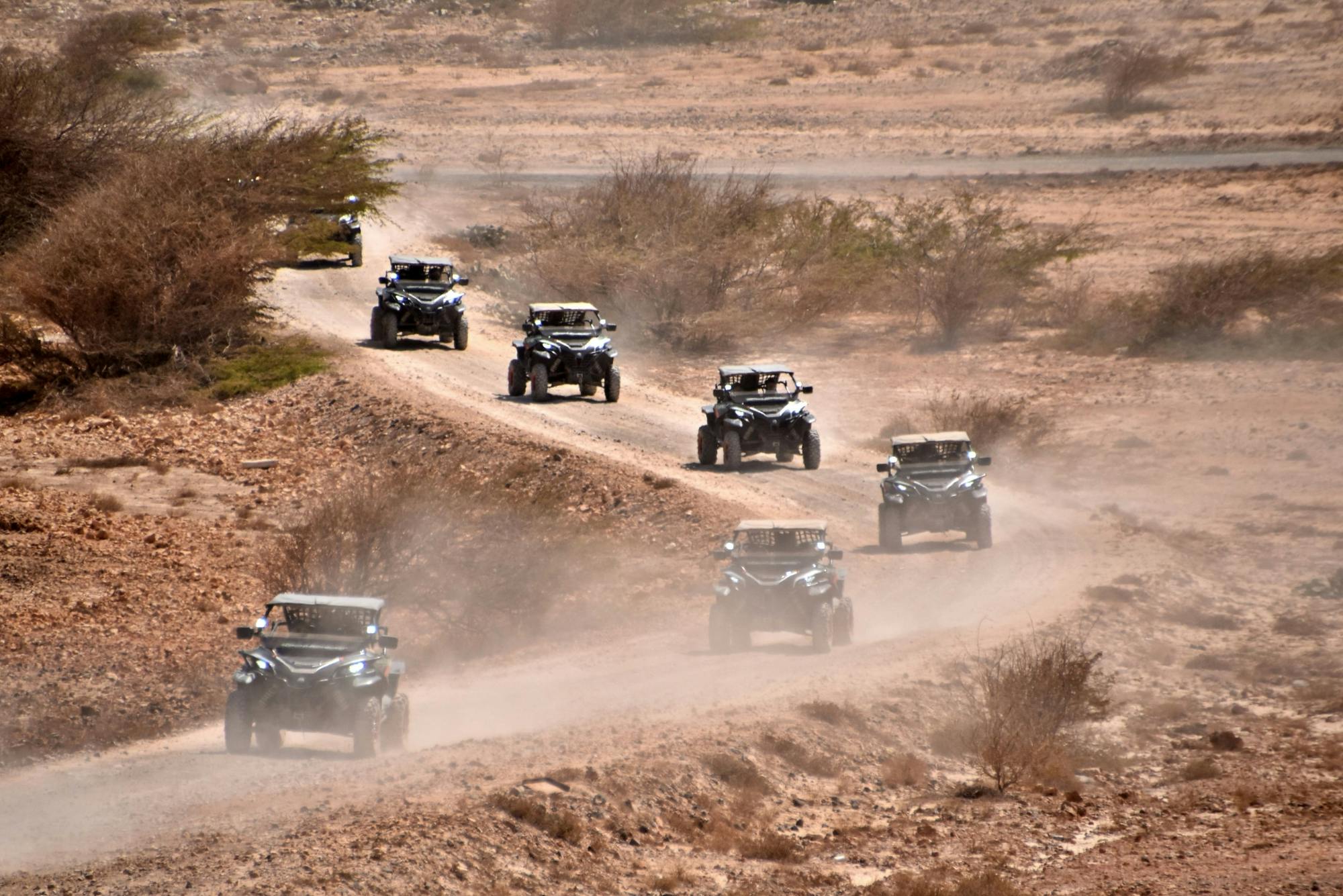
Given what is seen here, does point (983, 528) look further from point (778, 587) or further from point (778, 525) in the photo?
point (778, 587)

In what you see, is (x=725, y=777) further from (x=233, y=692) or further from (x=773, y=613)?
(x=233, y=692)

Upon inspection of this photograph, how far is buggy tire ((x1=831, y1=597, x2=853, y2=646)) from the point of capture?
20.0m

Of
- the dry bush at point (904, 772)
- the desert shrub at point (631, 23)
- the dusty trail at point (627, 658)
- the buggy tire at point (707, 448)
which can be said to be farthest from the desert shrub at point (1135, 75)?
the dry bush at point (904, 772)

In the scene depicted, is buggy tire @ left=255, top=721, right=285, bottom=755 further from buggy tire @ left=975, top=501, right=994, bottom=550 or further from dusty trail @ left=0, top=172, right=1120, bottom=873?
buggy tire @ left=975, top=501, right=994, bottom=550

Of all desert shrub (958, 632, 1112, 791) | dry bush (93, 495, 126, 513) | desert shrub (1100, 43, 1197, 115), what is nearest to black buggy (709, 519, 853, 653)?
desert shrub (958, 632, 1112, 791)

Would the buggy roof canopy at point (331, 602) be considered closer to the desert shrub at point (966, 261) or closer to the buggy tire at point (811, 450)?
the buggy tire at point (811, 450)

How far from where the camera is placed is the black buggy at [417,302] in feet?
124

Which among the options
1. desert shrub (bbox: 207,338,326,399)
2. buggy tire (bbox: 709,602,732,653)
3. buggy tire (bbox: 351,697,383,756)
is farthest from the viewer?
desert shrub (bbox: 207,338,326,399)

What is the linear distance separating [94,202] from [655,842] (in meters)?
25.8

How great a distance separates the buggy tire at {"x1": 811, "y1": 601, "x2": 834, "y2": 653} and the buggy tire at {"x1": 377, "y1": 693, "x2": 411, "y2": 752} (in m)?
5.63

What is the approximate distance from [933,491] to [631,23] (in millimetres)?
71582

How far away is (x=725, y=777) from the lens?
16.4m

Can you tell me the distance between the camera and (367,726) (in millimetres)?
15508

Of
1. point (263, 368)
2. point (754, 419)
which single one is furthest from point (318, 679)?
point (263, 368)
